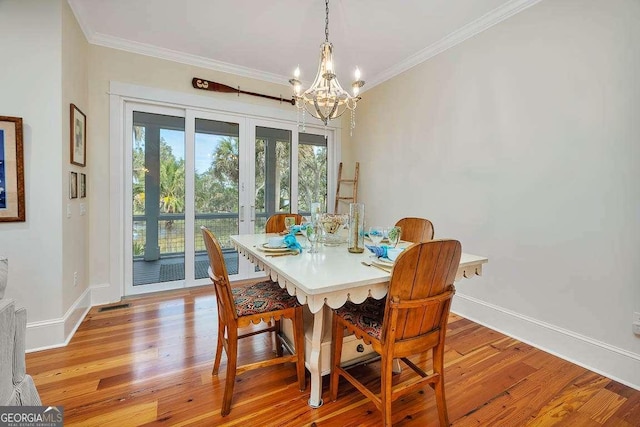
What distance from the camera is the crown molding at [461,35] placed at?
234 cm

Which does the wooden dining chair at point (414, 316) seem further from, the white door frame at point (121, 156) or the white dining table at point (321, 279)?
the white door frame at point (121, 156)

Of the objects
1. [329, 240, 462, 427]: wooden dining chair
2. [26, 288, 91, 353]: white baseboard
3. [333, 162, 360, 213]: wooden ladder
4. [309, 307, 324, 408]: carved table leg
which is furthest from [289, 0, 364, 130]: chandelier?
[26, 288, 91, 353]: white baseboard

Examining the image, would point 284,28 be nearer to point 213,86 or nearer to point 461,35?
point 213,86

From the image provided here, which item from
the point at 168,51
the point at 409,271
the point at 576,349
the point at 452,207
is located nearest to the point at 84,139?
the point at 168,51

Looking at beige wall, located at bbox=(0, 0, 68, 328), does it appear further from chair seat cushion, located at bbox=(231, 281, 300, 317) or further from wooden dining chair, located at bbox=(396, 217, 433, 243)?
wooden dining chair, located at bbox=(396, 217, 433, 243)

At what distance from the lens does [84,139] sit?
8.91 ft

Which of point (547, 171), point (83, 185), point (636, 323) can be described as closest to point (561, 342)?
point (636, 323)

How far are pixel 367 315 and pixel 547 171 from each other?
1818 mm

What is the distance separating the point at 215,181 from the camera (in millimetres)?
3600

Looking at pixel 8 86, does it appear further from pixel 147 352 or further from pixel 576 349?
pixel 576 349

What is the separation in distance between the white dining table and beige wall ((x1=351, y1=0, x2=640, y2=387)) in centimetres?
99

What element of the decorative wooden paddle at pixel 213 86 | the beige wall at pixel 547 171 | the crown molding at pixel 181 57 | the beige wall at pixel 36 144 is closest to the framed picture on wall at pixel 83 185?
the beige wall at pixel 36 144

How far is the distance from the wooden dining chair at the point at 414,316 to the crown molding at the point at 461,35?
2.27 meters

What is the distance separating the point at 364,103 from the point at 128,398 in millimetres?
3961
